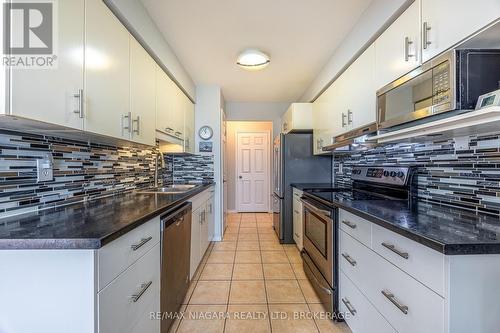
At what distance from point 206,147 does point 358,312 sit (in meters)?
2.79

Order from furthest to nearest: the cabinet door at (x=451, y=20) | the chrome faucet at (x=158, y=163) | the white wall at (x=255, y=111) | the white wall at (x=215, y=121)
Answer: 1. the white wall at (x=255, y=111)
2. the white wall at (x=215, y=121)
3. the chrome faucet at (x=158, y=163)
4. the cabinet door at (x=451, y=20)

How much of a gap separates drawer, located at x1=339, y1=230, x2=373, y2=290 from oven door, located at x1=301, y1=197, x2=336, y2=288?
9 centimetres

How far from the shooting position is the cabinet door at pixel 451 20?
95 centimetres

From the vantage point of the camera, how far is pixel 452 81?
1047 mm

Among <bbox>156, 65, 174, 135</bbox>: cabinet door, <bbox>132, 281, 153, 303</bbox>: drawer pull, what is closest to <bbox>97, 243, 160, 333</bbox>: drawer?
→ <bbox>132, 281, 153, 303</bbox>: drawer pull

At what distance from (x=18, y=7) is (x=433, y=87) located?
171 cm

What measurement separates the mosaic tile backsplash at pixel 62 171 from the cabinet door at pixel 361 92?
78.4 inches

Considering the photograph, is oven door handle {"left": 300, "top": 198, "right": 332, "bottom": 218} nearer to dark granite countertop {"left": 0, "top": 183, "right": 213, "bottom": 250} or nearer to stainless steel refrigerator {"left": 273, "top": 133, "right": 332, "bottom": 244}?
→ stainless steel refrigerator {"left": 273, "top": 133, "right": 332, "bottom": 244}

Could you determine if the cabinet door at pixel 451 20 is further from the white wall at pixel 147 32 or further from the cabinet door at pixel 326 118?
the white wall at pixel 147 32

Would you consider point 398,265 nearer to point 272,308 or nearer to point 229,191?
point 272,308

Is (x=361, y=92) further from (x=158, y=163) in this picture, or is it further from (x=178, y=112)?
(x=158, y=163)
